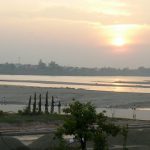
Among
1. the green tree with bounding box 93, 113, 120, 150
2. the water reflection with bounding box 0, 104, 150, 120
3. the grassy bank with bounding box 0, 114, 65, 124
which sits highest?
the green tree with bounding box 93, 113, 120, 150

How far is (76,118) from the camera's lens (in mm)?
22031

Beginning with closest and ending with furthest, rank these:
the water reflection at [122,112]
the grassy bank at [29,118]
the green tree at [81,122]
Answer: the green tree at [81,122]
the grassy bank at [29,118]
the water reflection at [122,112]

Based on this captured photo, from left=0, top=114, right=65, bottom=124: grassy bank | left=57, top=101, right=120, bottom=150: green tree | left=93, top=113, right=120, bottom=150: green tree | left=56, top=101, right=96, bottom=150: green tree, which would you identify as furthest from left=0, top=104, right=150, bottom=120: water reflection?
left=56, top=101, right=96, bottom=150: green tree

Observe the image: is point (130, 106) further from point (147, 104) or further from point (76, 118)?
point (76, 118)

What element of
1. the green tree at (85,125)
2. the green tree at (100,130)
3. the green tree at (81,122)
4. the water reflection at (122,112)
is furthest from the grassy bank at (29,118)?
the green tree at (81,122)

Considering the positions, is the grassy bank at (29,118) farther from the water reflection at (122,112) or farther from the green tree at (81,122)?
the green tree at (81,122)

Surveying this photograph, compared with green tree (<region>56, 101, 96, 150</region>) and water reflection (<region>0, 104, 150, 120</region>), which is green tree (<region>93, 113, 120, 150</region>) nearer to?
green tree (<region>56, 101, 96, 150</region>)

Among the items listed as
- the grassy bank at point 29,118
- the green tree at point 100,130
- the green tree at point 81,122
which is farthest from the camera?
the grassy bank at point 29,118

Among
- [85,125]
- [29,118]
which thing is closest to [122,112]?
[29,118]

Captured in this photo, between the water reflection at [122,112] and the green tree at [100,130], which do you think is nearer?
the green tree at [100,130]

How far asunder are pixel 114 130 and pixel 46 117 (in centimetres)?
2693

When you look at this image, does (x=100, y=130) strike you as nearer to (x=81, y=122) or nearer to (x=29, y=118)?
(x=81, y=122)

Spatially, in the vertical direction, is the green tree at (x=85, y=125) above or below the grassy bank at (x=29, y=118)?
above

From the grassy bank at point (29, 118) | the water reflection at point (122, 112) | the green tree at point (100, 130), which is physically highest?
the green tree at point (100, 130)
